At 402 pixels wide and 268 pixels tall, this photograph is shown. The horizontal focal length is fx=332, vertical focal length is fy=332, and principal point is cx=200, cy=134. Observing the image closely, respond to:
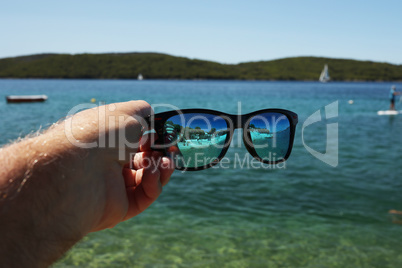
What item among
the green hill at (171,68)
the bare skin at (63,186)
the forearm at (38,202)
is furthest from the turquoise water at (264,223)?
the green hill at (171,68)

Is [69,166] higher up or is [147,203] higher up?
[69,166]

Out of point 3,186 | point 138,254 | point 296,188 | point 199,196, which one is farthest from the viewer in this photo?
point 296,188

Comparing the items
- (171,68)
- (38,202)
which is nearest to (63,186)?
(38,202)

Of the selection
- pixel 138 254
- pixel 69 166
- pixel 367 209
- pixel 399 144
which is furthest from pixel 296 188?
pixel 399 144

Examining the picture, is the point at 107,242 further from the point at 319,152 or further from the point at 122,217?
the point at 319,152

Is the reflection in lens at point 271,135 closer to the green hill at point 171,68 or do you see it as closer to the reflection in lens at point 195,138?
the reflection in lens at point 195,138

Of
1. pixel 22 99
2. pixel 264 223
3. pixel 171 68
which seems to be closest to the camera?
pixel 264 223

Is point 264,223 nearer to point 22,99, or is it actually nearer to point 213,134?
point 213,134

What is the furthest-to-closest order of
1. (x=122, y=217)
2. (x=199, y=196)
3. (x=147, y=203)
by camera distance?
(x=199, y=196) → (x=147, y=203) → (x=122, y=217)
